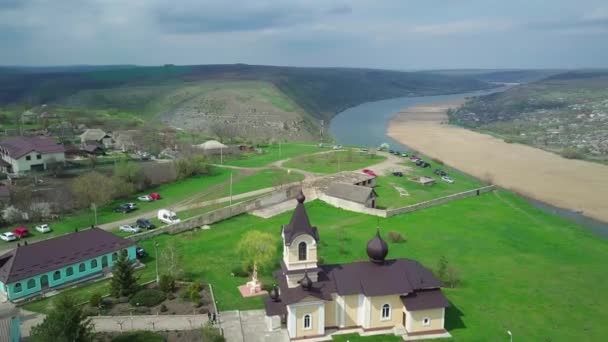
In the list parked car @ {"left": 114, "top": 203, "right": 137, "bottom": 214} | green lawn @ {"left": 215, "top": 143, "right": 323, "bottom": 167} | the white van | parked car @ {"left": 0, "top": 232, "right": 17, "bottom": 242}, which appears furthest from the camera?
green lawn @ {"left": 215, "top": 143, "right": 323, "bottom": 167}

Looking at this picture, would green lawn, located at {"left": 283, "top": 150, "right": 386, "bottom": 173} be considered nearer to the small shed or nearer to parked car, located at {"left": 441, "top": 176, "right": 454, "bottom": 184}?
the small shed

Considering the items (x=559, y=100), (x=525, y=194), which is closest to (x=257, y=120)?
(x=525, y=194)

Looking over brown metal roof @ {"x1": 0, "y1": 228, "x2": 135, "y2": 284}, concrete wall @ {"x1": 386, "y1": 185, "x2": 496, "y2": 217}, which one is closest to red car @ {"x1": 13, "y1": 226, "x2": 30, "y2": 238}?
brown metal roof @ {"x1": 0, "y1": 228, "x2": 135, "y2": 284}

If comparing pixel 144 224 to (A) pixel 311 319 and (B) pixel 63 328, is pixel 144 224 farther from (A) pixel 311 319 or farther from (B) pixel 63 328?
(A) pixel 311 319

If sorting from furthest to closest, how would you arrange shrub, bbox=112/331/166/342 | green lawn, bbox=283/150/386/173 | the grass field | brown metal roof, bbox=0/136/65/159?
1. green lawn, bbox=283/150/386/173
2. brown metal roof, bbox=0/136/65/159
3. the grass field
4. shrub, bbox=112/331/166/342

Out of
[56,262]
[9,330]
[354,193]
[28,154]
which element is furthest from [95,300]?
[28,154]

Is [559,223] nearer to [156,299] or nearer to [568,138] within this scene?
[156,299]

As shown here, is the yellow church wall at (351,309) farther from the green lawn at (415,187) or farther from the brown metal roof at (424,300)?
the green lawn at (415,187)

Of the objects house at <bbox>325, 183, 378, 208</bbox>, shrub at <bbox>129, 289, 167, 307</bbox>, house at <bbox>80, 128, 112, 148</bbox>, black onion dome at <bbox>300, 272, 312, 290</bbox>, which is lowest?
shrub at <bbox>129, 289, 167, 307</bbox>
